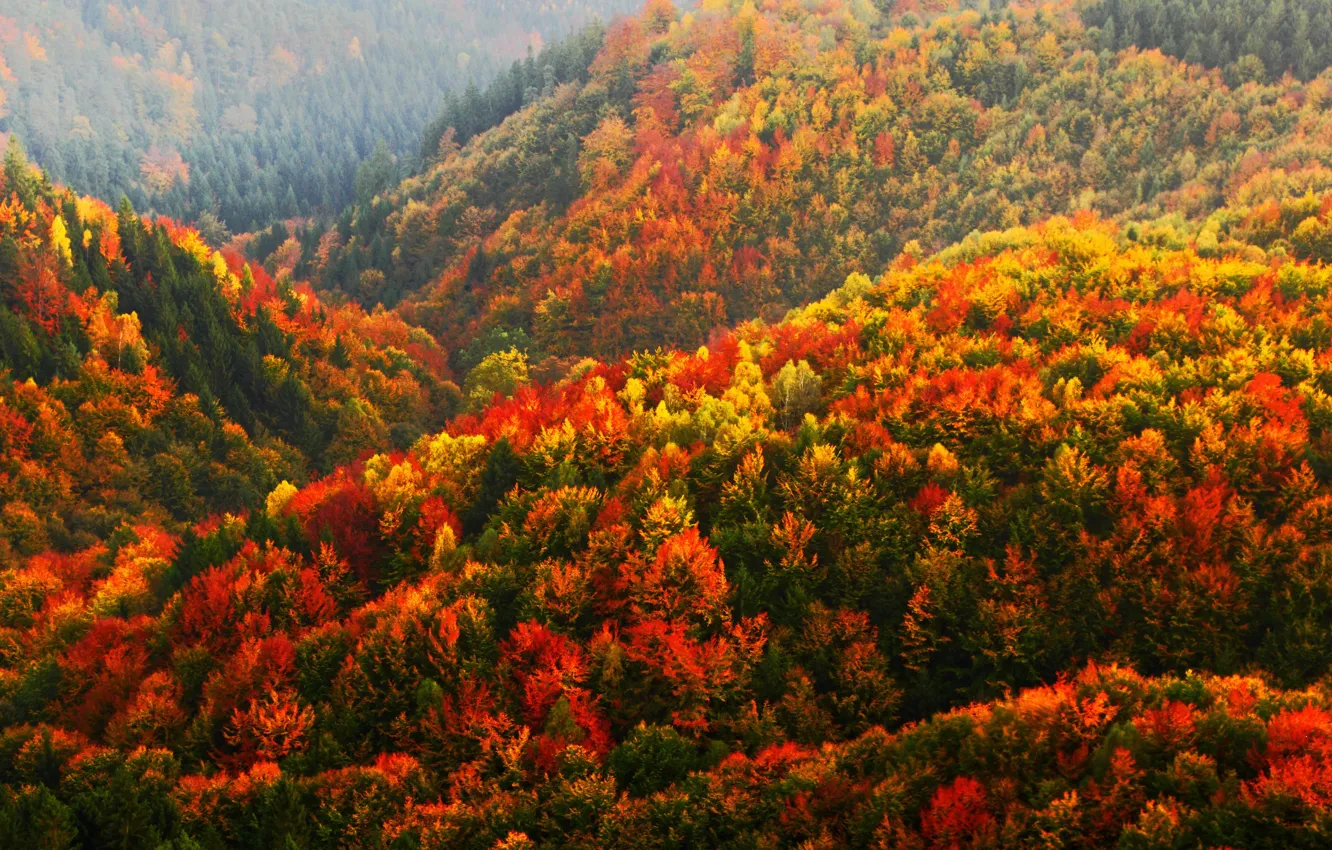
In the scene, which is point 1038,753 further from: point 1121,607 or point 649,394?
point 649,394

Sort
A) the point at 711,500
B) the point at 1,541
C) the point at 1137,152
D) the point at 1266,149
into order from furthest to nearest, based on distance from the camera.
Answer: the point at 1137,152 < the point at 1266,149 < the point at 1,541 < the point at 711,500

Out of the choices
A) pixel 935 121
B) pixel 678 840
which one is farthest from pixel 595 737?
pixel 935 121

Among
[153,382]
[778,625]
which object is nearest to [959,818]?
[778,625]

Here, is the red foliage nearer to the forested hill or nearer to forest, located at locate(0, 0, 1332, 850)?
forest, located at locate(0, 0, 1332, 850)

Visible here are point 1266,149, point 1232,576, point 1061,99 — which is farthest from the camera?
point 1061,99

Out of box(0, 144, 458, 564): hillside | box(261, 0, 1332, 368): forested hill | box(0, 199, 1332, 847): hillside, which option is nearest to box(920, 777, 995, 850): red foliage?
box(0, 199, 1332, 847): hillside
